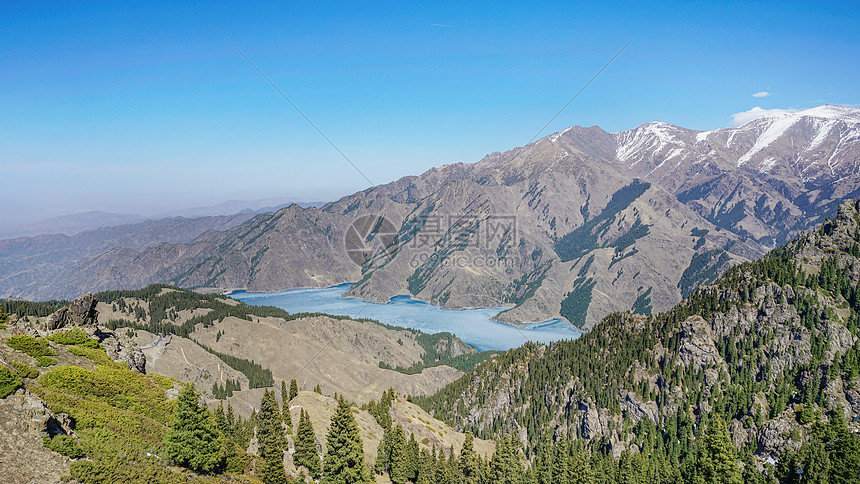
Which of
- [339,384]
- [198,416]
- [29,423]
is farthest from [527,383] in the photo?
[29,423]

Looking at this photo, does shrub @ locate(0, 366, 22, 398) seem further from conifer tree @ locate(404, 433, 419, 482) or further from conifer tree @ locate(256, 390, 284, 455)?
conifer tree @ locate(404, 433, 419, 482)

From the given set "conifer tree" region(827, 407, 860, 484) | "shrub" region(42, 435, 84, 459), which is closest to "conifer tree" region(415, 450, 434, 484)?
"shrub" region(42, 435, 84, 459)

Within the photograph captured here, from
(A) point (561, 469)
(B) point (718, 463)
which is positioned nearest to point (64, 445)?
(B) point (718, 463)

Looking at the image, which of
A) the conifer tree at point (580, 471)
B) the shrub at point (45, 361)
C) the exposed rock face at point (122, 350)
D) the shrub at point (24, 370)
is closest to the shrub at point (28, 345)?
the shrub at point (45, 361)

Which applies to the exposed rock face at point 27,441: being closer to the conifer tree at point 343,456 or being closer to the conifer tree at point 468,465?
the conifer tree at point 343,456

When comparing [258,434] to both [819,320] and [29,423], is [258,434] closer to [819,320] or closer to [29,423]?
[29,423]

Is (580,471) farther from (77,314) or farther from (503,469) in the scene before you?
(77,314)

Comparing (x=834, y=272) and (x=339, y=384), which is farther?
(x=339, y=384)
